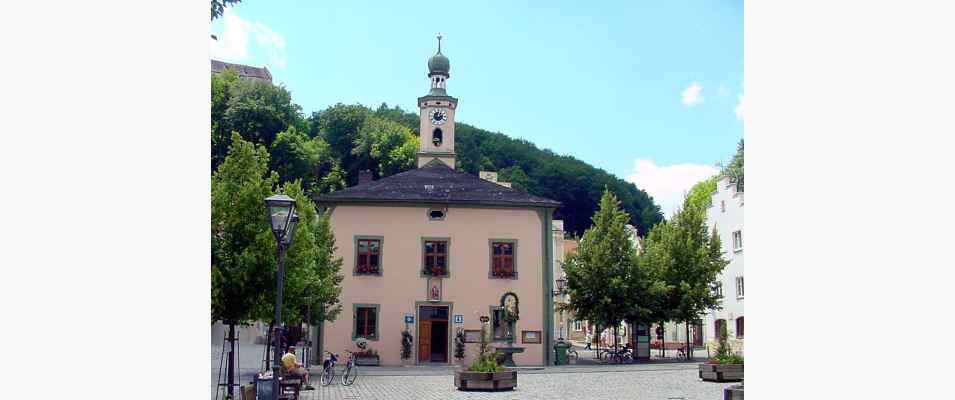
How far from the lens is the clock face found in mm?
33688

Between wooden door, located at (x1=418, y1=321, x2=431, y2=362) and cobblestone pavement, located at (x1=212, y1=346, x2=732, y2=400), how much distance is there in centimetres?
297

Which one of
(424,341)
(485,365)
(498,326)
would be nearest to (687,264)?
(498,326)

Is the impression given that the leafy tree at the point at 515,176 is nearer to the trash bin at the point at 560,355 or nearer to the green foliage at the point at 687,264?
A: the green foliage at the point at 687,264

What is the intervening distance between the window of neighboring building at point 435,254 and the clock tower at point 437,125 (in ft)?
18.8

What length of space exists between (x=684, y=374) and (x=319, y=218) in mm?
10883

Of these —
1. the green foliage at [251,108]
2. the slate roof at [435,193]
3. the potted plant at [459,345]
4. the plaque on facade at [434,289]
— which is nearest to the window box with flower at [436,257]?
the plaque on facade at [434,289]

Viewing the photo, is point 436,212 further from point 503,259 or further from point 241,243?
point 241,243

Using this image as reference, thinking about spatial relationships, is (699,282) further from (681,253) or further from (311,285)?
(311,285)

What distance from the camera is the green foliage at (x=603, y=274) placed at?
2794cm

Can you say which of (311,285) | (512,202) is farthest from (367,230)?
(311,285)

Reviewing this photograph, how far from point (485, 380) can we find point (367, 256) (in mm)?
11599

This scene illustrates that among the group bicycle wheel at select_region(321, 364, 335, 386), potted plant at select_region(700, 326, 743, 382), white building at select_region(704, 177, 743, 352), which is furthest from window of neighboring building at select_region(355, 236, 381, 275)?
potted plant at select_region(700, 326, 743, 382)

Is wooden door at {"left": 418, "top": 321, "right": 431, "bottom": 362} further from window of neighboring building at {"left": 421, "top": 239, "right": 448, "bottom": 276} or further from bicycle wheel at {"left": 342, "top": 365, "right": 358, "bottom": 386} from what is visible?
bicycle wheel at {"left": 342, "top": 365, "right": 358, "bottom": 386}
